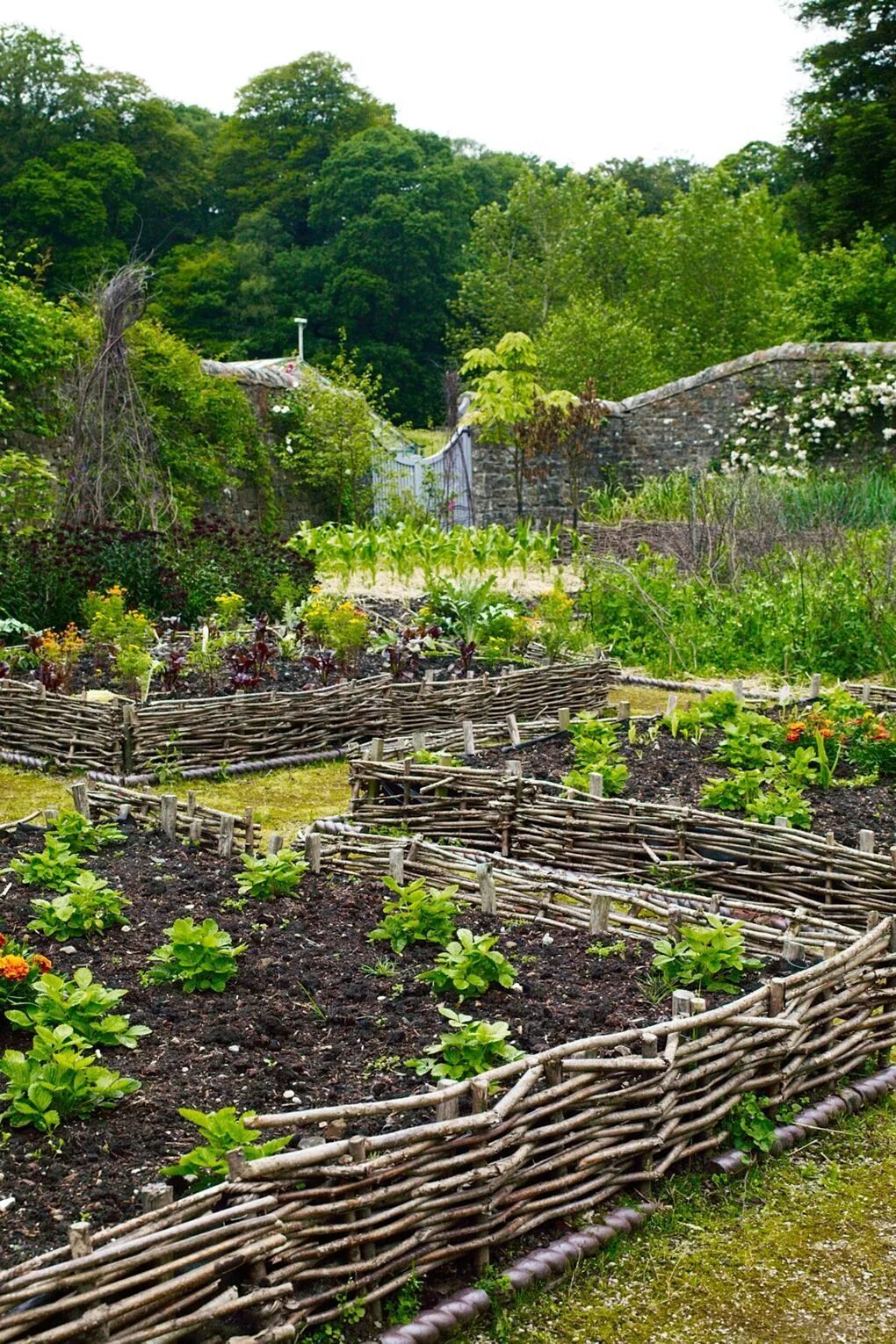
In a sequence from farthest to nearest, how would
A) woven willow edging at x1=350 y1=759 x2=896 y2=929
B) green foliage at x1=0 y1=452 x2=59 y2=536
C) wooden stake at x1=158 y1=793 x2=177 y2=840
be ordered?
green foliage at x1=0 y1=452 x2=59 y2=536 → wooden stake at x1=158 y1=793 x2=177 y2=840 → woven willow edging at x1=350 y1=759 x2=896 y2=929

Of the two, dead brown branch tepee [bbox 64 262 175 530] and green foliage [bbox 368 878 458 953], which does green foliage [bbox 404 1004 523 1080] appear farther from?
dead brown branch tepee [bbox 64 262 175 530]

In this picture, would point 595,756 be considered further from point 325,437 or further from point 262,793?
point 325,437

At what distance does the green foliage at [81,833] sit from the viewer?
4.68 metres

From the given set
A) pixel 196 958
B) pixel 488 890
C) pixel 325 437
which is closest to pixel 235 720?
pixel 488 890


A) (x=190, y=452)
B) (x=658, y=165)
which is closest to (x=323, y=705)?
(x=190, y=452)

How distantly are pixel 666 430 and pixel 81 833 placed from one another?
13570mm

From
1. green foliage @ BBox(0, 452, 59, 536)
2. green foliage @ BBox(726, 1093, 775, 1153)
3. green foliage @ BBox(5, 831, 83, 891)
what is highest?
green foliage @ BBox(0, 452, 59, 536)

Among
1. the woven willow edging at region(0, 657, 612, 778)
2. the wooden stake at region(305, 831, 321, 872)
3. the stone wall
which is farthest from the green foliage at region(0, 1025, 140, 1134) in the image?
the stone wall

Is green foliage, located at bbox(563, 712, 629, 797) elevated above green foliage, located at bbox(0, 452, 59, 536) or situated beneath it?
situated beneath

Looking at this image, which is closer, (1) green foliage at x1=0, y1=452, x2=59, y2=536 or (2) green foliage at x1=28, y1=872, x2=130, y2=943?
(2) green foliage at x1=28, y1=872, x2=130, y2=943

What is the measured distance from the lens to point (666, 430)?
56.3ft

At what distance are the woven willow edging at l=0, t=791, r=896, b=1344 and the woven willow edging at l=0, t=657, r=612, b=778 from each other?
4261mm

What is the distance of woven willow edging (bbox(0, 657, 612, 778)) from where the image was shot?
277 inches

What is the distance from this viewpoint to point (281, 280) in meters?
31.8
